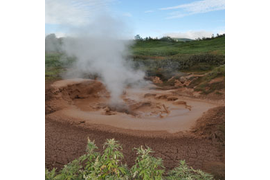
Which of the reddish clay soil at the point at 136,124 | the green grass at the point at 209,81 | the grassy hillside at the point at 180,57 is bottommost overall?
the reddish clay soil at the point at 136,124

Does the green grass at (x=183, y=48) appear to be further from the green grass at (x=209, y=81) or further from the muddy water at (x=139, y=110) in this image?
the muddy water at (x=139, y=110)

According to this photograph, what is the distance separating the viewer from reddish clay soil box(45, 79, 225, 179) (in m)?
3.19

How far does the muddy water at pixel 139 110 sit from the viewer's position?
12.4 ft

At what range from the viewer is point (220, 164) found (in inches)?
123

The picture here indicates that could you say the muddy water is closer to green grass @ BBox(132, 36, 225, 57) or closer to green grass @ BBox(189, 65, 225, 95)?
green grass @ BBox(189, 65, 225, 95)

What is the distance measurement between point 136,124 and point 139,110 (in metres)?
0.58

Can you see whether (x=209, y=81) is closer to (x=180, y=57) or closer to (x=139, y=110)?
(x=180, y=57)

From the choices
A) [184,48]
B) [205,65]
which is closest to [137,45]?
[184,48]

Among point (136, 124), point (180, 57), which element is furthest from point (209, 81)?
point (136, 124)

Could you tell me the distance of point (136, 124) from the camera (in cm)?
377

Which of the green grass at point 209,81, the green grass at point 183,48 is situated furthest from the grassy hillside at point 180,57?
the green grass at point 209,81

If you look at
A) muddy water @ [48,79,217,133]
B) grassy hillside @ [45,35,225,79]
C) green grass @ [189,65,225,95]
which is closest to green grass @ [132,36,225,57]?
grassy hillside @ [45,35,225,79]

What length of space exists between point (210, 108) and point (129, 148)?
2035mm
